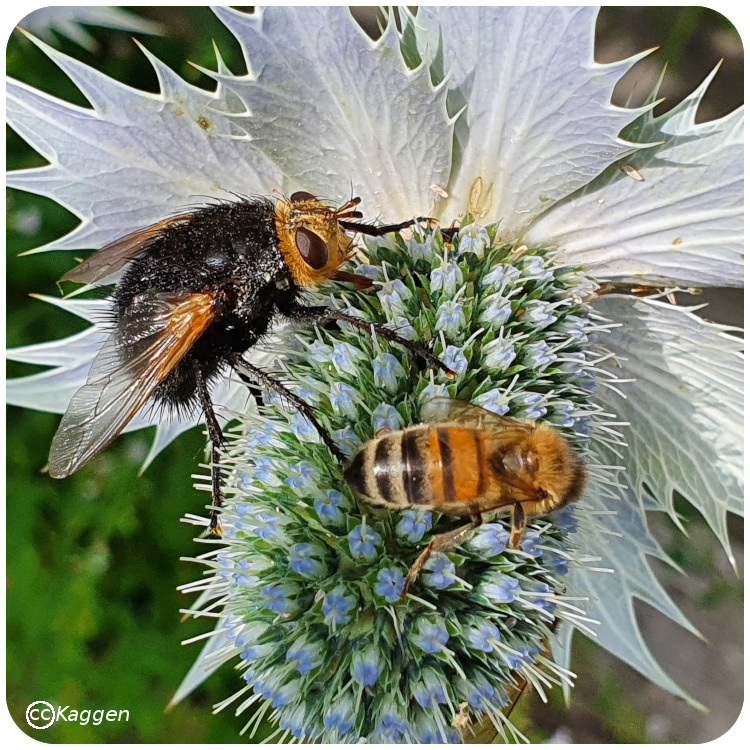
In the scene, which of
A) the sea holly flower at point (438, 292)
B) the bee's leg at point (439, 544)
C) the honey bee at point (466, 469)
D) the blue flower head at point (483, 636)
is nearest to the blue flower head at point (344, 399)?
the sea holly flower at point (438, 292)

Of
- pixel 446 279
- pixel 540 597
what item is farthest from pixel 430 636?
pixel 446 279

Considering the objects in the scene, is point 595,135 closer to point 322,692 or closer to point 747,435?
point 747,435

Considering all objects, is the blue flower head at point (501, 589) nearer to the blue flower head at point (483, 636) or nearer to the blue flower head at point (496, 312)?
the blue flower head at point (483, 636)

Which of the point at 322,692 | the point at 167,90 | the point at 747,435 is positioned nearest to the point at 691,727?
the point at 747,435

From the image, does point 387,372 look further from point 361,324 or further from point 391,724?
point 391,724

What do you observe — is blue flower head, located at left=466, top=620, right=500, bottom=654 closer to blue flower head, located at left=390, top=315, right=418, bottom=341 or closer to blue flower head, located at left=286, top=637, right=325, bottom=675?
blue flower head, located at left=286, top=637, right=325, bottom=675

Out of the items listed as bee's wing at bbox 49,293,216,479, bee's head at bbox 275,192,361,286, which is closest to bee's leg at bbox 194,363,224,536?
bee's wing at bbox 49,293,216,479
